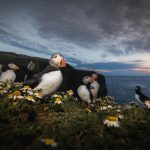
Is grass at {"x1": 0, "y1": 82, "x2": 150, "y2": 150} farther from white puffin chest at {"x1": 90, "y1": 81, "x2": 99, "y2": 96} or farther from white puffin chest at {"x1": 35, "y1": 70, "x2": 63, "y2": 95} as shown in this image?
white puffin chest at {"x1": 90, "y1": 81, "x2": 99, "y2": 96}

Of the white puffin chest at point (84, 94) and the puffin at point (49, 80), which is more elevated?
the puffin at point (49, 80)

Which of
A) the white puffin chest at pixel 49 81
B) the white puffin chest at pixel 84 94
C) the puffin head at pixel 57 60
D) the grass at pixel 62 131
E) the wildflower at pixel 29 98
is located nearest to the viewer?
the grass at pixel 62 131

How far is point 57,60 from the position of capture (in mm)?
9844

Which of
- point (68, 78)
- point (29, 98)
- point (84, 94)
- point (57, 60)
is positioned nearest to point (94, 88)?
point (84, 94)

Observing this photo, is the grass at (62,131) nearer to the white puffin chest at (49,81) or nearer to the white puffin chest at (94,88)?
the white puffin chest at (49,81)

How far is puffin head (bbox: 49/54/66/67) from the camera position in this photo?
9727 mm

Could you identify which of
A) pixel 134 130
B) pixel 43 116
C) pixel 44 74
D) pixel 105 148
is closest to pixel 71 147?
pixel 105 148

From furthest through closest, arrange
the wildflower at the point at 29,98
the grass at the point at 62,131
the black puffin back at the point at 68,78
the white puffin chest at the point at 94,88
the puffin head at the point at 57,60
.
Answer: the black puffin back at the point at 68,78
the white puffin chest at the point at 94,88
the puffin head at the point at 57,60
the wildflower at the point at 29,98
the grass at the point at 62,131

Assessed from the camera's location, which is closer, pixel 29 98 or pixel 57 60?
→ pixel 29 98

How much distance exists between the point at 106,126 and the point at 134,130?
71 centimetres

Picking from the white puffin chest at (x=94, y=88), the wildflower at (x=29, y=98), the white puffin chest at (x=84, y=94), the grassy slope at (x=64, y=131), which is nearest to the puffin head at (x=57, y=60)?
the wildflower at (x=29, y=98)

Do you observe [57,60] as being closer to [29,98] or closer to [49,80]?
[49,80]

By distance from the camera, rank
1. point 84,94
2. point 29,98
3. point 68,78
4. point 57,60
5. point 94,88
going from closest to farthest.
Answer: point 29,98
point 57,60
point 84,94
point 94,88
point 68,78

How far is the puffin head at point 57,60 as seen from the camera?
9.73 m
